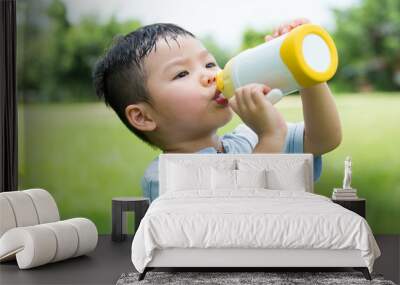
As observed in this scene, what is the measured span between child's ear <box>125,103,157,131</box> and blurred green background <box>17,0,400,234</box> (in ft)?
0.63

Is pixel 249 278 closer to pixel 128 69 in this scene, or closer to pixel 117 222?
pixel 117 222

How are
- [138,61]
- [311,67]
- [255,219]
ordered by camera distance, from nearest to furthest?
[255,219], [311,67], [138,61]

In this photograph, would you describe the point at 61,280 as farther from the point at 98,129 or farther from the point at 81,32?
the point at 81,32

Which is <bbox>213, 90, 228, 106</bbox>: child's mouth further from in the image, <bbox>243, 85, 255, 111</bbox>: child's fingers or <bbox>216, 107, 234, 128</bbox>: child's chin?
<bbox>243, 85, 255, 111</bbox>: child's fingers

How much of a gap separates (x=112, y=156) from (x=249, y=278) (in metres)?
2.46

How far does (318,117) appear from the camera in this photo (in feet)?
20.3

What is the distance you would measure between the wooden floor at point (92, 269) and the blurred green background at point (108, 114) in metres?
0.83

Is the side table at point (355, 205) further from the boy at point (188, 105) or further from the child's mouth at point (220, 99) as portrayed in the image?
the child's mouth at point (220, 99)

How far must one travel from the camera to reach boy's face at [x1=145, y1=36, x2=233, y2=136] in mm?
6074

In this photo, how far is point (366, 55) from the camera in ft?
21.6

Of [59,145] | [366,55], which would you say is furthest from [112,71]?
[366,55]

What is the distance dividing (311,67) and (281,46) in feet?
0.83

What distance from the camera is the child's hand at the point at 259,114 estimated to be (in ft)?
18.9

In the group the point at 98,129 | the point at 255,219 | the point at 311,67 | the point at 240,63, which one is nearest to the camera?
the point at 255,219
